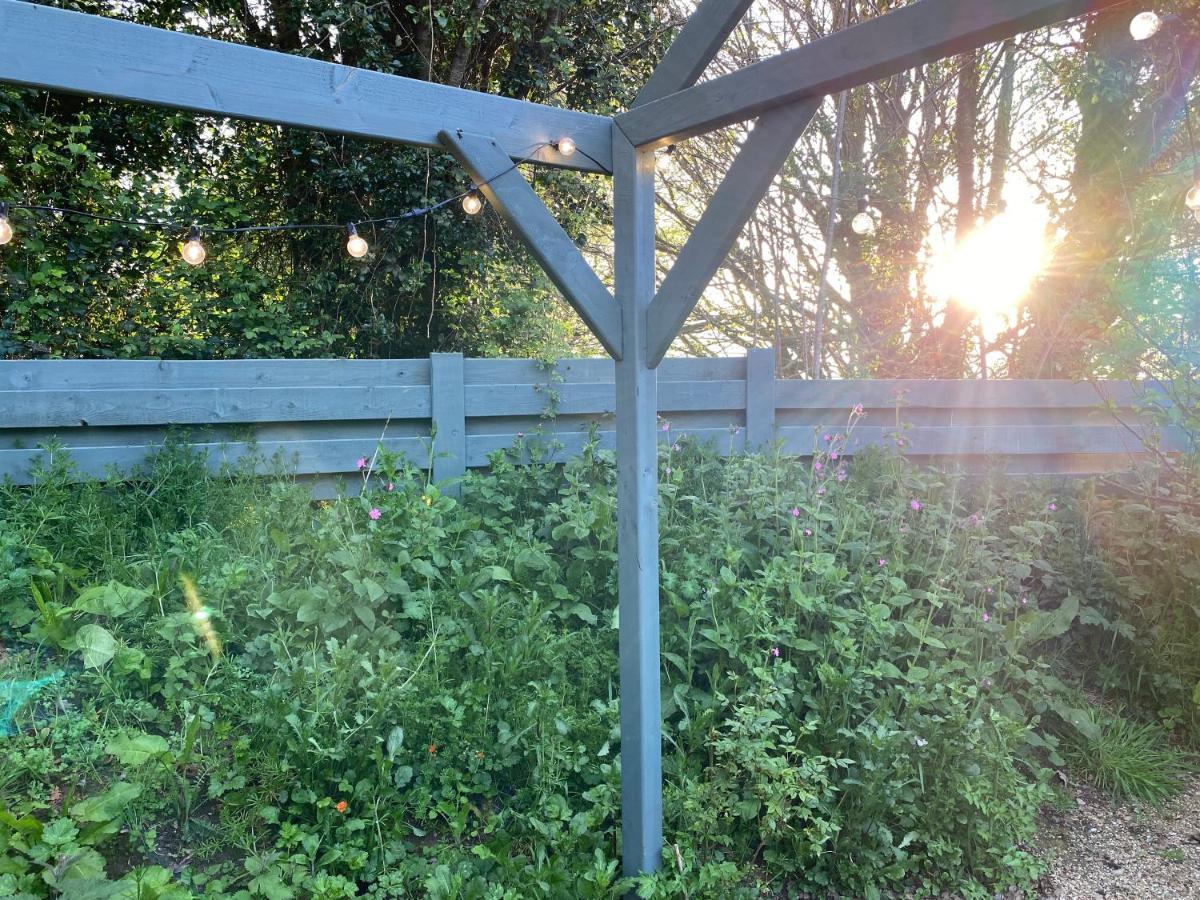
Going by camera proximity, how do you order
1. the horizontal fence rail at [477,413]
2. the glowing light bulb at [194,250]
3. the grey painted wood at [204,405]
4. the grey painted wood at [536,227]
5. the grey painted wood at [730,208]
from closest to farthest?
1. the grey painted wood at [730,208]
2. the grey painted wood at [536,227]
3. the glowing light bulb at [194,250]
4. the grey painted wood at [204,405]
5. the horizontal fence rail at [477,413]

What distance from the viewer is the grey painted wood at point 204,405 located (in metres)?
3.44

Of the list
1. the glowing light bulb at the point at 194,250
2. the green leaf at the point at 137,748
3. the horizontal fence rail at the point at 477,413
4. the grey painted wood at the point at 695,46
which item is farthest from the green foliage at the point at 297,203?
the green leaf at the point at 137,748

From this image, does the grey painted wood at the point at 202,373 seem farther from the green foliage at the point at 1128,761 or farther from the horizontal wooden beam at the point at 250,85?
the green foliage at the point at 1128,761

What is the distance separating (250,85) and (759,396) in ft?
11.3

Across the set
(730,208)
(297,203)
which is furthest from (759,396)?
(297,203)

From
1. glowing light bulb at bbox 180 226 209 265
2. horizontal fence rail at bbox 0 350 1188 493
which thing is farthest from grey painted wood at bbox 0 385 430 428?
glowing light bulb at bbox 180 226 209 265

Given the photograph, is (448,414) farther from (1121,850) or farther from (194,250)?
(1121,850)

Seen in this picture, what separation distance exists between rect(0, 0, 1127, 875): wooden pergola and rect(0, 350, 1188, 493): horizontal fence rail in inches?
77.9

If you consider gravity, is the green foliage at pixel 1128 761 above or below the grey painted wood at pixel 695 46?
below

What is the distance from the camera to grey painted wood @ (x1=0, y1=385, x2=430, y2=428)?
3443 millimetres

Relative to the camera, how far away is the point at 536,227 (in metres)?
2.03

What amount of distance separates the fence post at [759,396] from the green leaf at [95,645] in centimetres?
340

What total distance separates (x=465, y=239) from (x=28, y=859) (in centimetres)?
453

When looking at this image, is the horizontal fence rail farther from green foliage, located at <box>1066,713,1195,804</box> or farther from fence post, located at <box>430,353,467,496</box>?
green foliage, located at <box>1066,713,1195,804</box>
